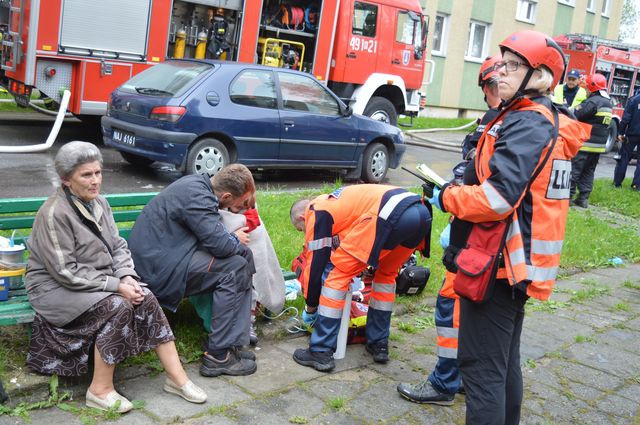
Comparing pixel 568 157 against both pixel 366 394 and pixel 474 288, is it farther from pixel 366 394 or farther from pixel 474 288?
pixel 366 394

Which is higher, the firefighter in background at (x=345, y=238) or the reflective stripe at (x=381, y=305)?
the firefighter in background at (x=345, y=238)

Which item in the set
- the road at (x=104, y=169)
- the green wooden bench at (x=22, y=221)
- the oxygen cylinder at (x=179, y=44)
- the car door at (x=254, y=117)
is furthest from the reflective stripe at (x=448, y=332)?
the oxygen cylinder at (x=179, y=44)

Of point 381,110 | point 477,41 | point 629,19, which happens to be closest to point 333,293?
point 381,110

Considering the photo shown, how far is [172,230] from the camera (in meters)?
4.29

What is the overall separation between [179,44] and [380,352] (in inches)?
368

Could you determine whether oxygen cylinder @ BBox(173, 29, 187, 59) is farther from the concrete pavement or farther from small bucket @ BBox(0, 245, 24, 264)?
small bucket @ BBox(0, 245, 24, 264)

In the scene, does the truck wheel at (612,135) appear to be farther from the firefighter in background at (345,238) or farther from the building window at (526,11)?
the firefighter in background at (345,238)

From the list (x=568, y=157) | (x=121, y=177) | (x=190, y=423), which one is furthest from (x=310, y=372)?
(x=121, y=177)

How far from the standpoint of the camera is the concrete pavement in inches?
150

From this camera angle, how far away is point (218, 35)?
43.1 ft

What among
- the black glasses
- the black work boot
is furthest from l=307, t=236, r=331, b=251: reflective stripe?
the black work boot

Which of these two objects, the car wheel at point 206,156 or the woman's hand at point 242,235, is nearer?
the woman's hand at point 242,235

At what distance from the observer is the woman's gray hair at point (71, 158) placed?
12.5 feet

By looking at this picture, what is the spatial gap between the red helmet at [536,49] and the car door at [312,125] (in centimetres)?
705
